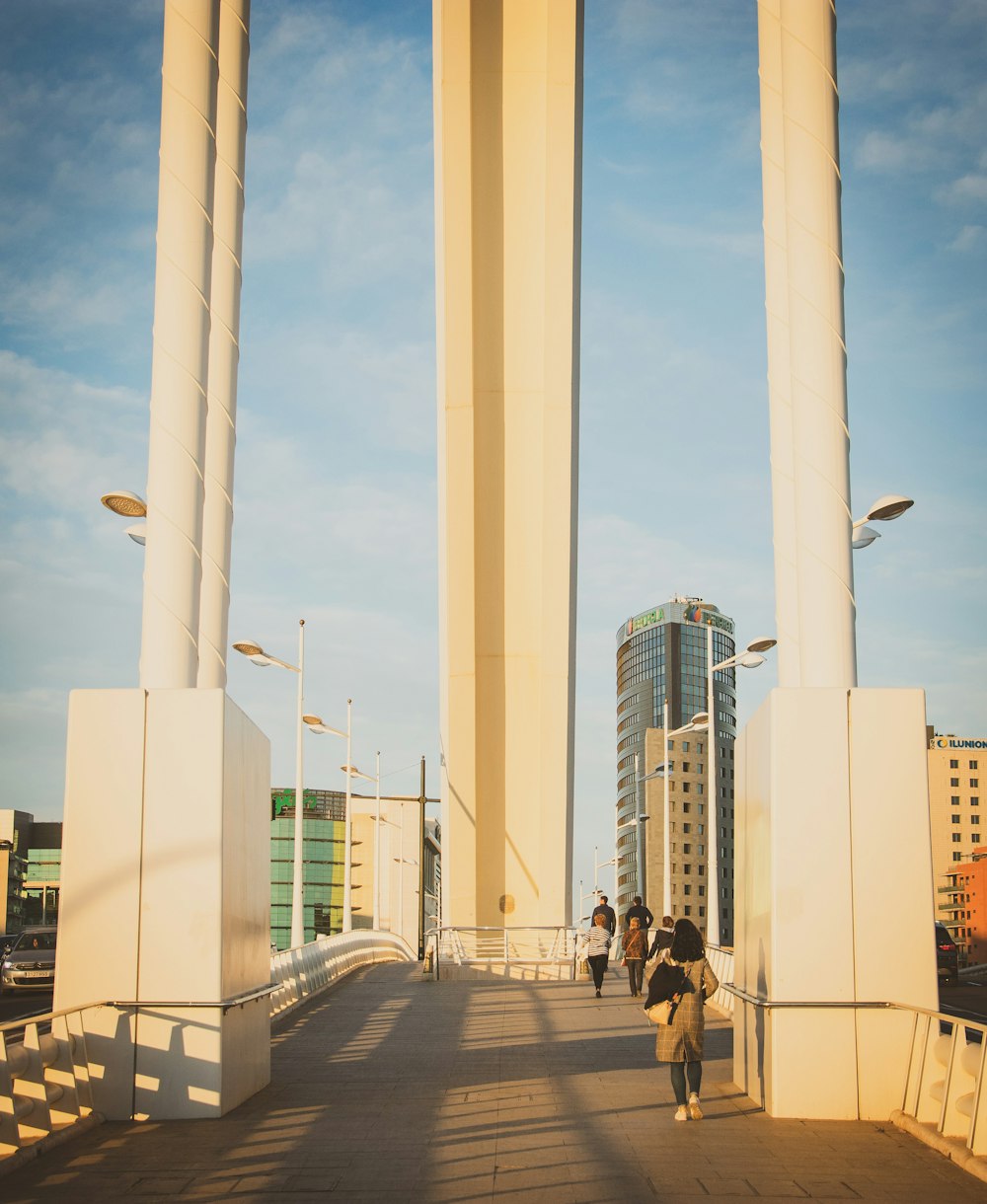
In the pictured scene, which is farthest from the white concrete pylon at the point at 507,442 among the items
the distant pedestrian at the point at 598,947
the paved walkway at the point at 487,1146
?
the paved walkway at the point at 487,1146

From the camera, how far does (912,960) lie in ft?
32.8

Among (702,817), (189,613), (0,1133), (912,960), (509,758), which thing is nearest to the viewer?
(0,1133)

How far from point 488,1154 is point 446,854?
23.9m

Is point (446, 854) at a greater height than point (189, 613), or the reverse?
point (189, 613)

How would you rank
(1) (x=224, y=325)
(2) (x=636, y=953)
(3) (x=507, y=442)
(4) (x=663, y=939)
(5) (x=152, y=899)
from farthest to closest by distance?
(3) (x=507, y=442)
(2) (x=636, y=953)
(4) (x=663, y=939)
(1) (x=224, y=325)
(5) (x=152, y=899)

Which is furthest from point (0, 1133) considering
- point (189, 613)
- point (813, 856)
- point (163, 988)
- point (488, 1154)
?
point (813, 856)

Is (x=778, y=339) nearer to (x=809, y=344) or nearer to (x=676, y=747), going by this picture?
(x=809, y=344)

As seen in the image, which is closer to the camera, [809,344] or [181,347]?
[809,344]

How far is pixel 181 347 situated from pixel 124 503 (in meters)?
6.36

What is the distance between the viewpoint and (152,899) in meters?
10.2

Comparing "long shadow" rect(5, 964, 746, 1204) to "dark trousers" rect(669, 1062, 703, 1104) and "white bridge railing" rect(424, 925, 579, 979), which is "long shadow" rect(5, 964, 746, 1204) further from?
"white bridge railing" rect(424, 925, 579, 979)

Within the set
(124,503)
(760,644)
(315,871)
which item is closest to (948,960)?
(760,644)

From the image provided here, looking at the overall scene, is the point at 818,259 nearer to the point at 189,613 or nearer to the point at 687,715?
the point at 189,613

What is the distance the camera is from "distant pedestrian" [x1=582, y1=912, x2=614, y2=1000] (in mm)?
22047
